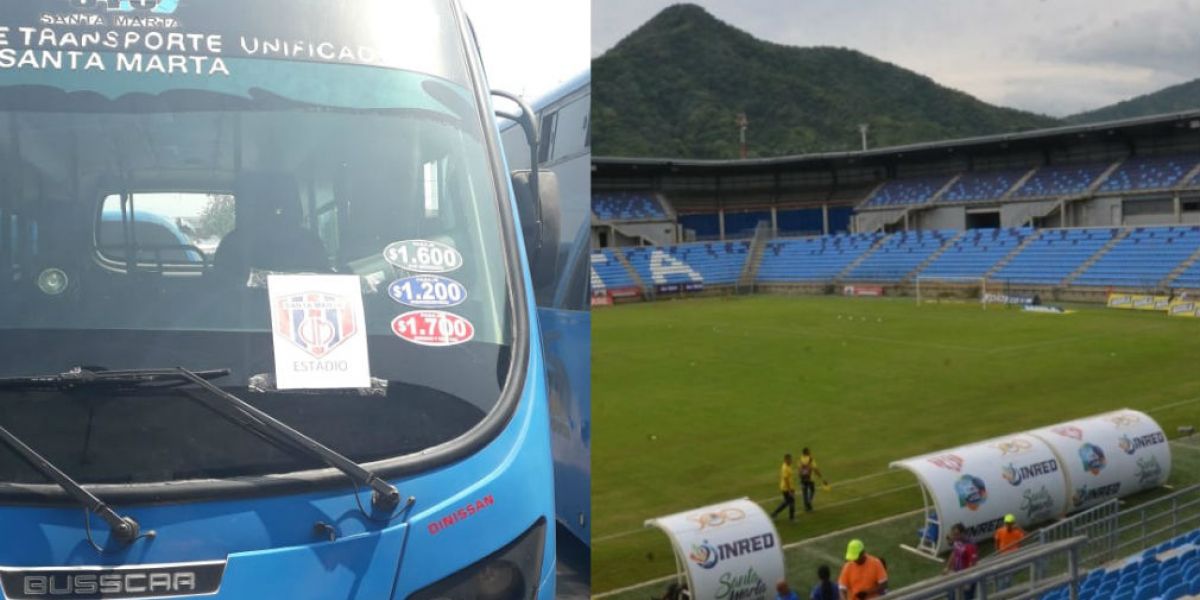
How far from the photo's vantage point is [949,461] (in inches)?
416

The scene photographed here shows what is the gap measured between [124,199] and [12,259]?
27 centimetres

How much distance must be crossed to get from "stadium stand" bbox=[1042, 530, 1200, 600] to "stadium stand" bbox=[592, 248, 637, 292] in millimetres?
34526

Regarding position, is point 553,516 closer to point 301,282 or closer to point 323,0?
point 301,282

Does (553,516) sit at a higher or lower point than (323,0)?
lower

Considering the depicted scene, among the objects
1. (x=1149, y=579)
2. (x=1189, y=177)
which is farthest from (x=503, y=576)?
(x=1189, y=177)

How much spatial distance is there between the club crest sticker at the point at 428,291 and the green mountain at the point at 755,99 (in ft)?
41.1

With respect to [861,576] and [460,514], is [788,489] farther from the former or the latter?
[460,514]

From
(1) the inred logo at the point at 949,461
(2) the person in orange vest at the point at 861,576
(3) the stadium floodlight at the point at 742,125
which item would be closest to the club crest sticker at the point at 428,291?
(2) the person in orange vest at the point at 861,576

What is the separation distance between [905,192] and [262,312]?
166 feet

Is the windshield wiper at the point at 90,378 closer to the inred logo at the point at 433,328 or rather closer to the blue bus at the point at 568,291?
the inred logo at the point at 433,328

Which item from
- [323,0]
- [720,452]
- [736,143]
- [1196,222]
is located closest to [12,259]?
[323,0]

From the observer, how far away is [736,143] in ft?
123

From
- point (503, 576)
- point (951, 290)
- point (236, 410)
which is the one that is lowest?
point (951, 290)

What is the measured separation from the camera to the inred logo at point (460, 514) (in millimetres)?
2533
